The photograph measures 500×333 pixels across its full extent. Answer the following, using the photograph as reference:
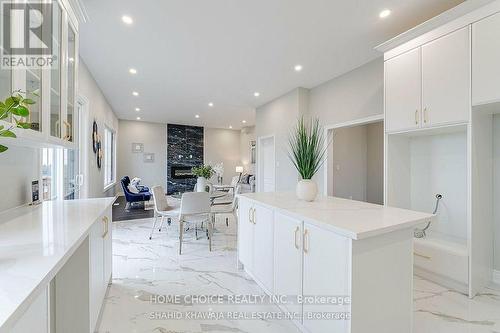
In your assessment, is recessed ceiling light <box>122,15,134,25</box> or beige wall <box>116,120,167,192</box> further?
beige wall <box>116,120,167,192</box>

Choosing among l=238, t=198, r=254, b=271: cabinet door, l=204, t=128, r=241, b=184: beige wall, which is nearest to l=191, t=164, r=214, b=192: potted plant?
l=238, t=198, r=254, b=271: cabinet door

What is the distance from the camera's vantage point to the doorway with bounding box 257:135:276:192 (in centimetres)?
645

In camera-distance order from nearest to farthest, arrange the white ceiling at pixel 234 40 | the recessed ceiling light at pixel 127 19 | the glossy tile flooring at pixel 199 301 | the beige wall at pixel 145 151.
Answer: the glossy tile flooring at pixel 199 301
the white ceiling at pixel 234 40
the recessed ceiling light at pixel 127 19
the beige wall at pixel 145 151

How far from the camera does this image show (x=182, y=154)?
405 inches

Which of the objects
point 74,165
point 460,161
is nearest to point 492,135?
point 460,161

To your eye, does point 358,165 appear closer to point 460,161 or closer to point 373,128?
point 373,128

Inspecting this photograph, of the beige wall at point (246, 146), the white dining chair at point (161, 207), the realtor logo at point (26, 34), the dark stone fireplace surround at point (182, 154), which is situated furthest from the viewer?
the beige wall at point (246, 146)

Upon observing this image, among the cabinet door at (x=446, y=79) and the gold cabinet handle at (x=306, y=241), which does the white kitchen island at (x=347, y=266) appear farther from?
the cabinet door at (x=446, y=79)

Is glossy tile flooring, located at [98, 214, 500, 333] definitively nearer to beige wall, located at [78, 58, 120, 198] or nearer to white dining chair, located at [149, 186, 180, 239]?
white dining chair, located at [149, 186, 180, 239]

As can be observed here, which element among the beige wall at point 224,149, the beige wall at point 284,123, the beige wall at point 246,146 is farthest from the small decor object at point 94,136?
the beige wall at point 246,146

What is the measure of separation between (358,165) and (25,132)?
233 inches

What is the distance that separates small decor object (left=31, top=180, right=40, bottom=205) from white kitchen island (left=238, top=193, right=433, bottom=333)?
2049 millimetres

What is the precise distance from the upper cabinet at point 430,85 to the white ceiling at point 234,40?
21.4 inches

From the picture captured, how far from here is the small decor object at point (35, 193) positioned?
1934 millimetres
